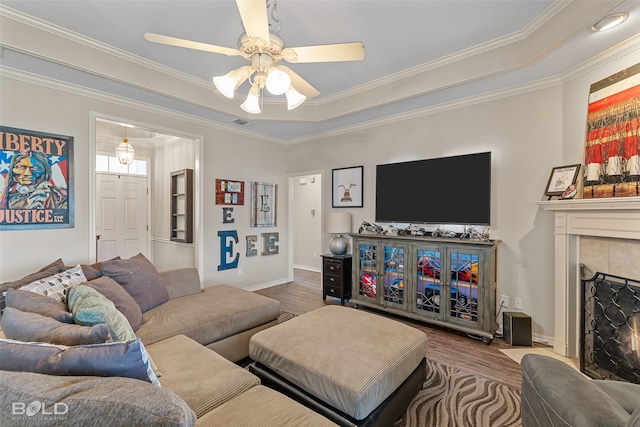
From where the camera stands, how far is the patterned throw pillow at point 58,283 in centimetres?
179

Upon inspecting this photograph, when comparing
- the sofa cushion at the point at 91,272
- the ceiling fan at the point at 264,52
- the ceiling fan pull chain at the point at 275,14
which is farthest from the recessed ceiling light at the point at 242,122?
the sofa cushion at the point at 91,272

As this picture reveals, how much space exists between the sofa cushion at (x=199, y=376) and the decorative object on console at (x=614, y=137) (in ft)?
9.78

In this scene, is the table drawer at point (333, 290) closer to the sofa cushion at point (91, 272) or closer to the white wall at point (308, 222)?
the white wall at point (308, 222)

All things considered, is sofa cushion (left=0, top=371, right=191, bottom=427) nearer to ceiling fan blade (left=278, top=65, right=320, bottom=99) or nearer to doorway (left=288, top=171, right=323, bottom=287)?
ceiling fan blade (left=278, top=65, right=320, bottom=99)

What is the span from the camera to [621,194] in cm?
211

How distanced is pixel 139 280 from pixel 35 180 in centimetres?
156

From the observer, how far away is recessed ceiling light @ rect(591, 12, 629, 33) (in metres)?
1.83

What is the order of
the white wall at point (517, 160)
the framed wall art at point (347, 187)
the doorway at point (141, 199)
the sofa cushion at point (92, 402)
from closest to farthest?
the sofa cushion at point (92, 402)
the white wall at point (517, 160)
the framed wall art at point (347, 187)
the doorway at point (141, 199)

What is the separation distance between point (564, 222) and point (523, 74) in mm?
1458

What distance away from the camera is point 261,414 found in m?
1.22

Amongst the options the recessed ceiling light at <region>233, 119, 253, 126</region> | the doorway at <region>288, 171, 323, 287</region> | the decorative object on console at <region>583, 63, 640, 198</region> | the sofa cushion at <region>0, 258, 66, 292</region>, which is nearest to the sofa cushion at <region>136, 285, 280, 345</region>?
the sofa cushion at <region>0, 258, 66, 292</region>

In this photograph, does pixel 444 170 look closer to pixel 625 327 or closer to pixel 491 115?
pixel 491 115

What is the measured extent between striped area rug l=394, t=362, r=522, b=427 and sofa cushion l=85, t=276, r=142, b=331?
1.96 metres

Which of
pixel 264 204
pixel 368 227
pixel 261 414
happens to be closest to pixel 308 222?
pixel 264 204
